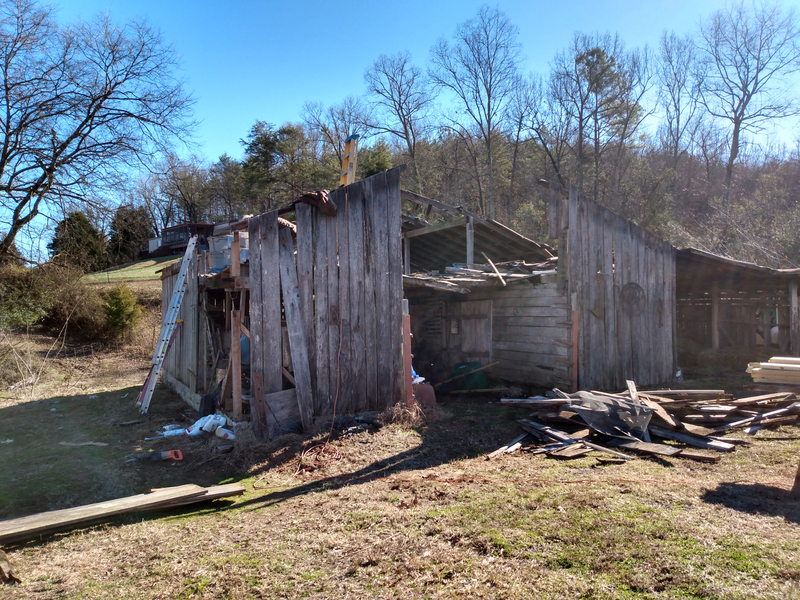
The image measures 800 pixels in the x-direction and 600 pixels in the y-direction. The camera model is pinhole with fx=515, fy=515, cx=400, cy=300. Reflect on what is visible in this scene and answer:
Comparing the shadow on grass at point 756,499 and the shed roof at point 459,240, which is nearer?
the shadow on grass at point 756,499

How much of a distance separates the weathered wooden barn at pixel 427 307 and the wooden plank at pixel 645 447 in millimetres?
3085

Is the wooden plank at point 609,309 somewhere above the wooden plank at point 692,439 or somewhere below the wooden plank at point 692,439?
above

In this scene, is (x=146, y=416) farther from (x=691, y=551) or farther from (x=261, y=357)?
(x=691, y=551)

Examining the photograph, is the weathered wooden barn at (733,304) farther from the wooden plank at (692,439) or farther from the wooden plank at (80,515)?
the wooden plank at (80,515)

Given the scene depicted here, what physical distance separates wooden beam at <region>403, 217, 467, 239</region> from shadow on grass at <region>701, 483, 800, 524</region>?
9.05m

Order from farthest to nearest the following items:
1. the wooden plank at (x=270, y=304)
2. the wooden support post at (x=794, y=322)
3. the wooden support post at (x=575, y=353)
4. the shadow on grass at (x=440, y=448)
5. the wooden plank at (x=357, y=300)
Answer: the wooden support post at (x=794, y=322) < the wooden support post at (x=575, y=353) < the wooden plank at (x=357, y=300) < the wooden plank at (x=270, y=304) < the shadow on grass at (x=440, y=448)

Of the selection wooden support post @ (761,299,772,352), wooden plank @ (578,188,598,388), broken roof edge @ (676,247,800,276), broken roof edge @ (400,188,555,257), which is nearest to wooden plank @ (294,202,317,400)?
wooden plank @ (578,188,598,388)

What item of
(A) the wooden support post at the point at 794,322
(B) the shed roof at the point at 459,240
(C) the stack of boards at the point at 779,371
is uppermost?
(B) the shed roof at the point at 459,240

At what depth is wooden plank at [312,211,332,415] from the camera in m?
7.50

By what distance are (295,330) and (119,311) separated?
14368 mm

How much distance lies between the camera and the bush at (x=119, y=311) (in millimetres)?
18734

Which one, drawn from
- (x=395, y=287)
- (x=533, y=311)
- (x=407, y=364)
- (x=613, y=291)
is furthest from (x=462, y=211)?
(x=407, y=364)

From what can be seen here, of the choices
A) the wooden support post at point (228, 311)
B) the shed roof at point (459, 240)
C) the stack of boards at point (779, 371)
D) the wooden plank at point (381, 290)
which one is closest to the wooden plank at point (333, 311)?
the wooden plank at point (381, 290)

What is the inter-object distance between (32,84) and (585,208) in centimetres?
1492
